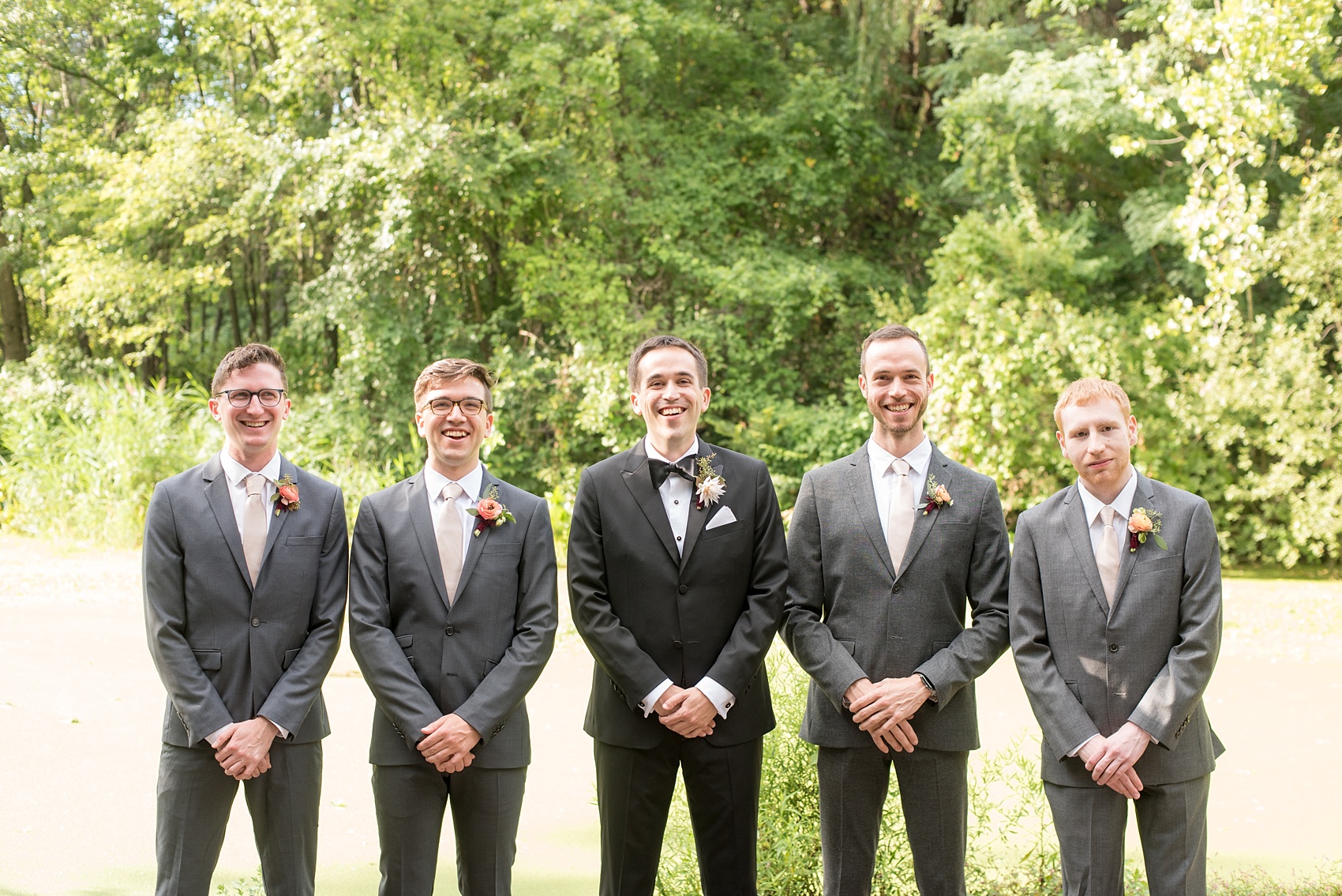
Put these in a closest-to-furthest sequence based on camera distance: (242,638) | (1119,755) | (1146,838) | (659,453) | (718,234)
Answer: (1119,755), (1146,838), (242,638), (659,453), (718,234)

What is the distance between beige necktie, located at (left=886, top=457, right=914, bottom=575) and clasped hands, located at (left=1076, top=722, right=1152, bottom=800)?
28.4 inches

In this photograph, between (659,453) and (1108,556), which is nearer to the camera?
(1108,556)

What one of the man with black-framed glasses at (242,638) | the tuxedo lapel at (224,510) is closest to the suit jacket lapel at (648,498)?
the man with black-framed glasses at (242,638)

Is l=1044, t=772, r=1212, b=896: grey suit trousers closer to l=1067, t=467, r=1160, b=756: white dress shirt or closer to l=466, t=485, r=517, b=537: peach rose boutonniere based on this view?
l=1067, t=467, r=1160, b=756: white dress shirt

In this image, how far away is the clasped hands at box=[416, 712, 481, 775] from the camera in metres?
2.99

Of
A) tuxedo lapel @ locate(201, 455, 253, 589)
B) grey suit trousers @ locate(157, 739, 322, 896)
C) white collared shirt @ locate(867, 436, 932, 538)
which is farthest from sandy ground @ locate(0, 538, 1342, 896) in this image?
white collared shirt @ locate(867, 436, 932, 538)

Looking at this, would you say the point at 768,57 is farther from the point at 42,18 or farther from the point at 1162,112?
the point at 42,18

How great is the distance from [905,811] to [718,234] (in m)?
11.9

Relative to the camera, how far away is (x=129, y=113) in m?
18.3

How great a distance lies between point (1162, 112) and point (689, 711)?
28.8 ft

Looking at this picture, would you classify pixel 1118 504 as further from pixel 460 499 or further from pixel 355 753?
pixel 355 753

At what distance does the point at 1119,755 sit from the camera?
293 centimetres

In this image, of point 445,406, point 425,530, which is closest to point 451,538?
point 425,530

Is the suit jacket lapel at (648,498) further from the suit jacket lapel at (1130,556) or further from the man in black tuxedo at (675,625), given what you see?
the suit jacket lapel at (1130,556)
